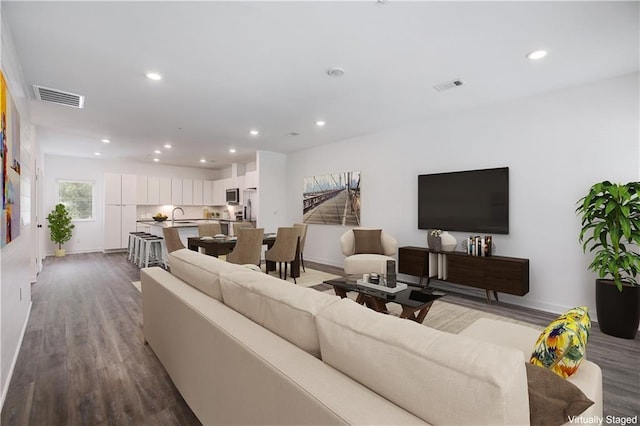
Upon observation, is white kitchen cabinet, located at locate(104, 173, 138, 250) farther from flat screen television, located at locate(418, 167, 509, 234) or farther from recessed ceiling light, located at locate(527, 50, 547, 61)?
recessed ceiling light, located at locate(527, 50, 547, 61)

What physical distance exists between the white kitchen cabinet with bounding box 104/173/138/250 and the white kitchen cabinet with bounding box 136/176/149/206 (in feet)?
0.25

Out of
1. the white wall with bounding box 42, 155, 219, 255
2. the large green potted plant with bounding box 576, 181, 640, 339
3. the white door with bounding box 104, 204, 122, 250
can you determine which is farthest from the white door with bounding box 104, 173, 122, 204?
the large green potted plant with bounding box 576, 181, 640, 339

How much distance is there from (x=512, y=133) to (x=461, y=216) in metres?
1.28

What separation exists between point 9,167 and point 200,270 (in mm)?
1662

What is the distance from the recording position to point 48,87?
3.45m

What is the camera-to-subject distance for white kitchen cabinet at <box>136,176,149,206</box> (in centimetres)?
876

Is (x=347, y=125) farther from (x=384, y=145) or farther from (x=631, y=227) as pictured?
(x=631, y=227)

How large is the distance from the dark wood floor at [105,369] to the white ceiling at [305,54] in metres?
2.65

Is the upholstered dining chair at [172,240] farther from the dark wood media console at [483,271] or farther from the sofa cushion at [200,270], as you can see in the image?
the dark wood media console at [483,271]

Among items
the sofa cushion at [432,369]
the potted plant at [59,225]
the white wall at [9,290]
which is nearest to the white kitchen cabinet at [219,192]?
the potted plant at [59,225]

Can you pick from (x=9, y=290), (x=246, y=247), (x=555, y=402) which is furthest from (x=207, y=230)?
Answer: (x=555, y=402)

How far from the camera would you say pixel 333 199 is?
6.49 meters

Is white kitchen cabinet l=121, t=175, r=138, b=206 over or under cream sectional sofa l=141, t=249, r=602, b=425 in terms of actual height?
over

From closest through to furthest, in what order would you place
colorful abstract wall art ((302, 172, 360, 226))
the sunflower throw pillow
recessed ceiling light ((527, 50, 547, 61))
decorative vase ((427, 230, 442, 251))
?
the sunflower throw pillow < recessed ceiling light ((527, 50, 547, 61)) < decorative vase ((427, 230, 442, 251)) < colorful abstract wall art ((302, 172, 360, 226))
